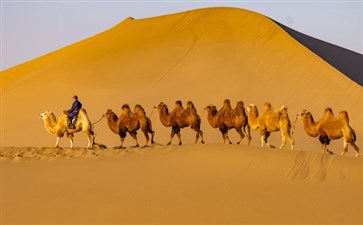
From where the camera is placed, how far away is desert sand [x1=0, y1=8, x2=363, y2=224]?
14.8 m

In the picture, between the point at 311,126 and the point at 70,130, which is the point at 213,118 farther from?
the point at 70,130

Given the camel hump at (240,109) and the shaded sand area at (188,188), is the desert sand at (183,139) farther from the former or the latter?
the camel hump at (240,109)

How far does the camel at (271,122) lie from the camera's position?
2142 centimetres

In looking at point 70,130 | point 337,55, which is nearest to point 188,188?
point 70,130

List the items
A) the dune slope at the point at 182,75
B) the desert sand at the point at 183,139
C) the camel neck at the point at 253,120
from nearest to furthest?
the desert sand at the point at 183,139 → the camel neck at the point at 253,120 → the dune slope at the point at 182,75

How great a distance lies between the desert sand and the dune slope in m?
0.12

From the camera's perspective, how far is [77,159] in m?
20.4

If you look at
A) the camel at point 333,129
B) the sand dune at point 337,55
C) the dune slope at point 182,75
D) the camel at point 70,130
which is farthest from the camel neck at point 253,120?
the sand dune at point 337,55

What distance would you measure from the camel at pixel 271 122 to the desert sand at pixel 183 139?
2356mm

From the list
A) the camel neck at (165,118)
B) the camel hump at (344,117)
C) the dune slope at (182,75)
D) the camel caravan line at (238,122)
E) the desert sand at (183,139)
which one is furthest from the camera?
the dune slope at (182,75)

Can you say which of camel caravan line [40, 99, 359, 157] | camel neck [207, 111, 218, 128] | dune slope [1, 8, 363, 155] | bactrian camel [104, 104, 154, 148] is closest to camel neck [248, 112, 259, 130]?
camel caravan line [40, 99, 359, 157]

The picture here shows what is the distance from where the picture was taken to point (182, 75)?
49.2 metres

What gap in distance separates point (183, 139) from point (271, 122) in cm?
1713

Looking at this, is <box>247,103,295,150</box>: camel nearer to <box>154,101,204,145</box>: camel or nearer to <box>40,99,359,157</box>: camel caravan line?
<box>40,99,359,157</box>: camel caravan line
